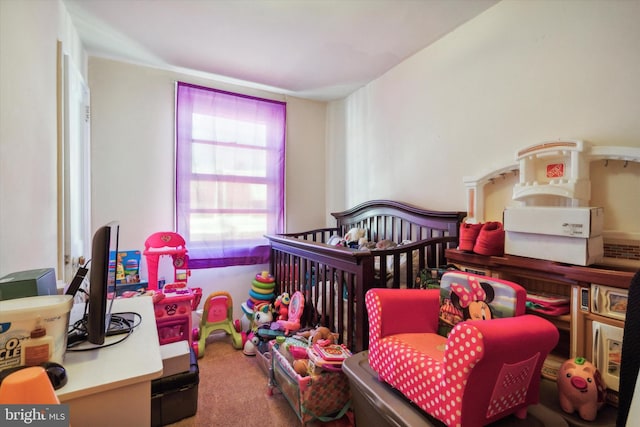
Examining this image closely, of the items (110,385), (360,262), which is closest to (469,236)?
(360,262)

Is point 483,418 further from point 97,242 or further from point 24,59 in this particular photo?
point 24,59

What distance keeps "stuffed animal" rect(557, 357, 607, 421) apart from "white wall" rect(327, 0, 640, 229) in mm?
740

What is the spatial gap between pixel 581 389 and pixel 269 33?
8.17 ft

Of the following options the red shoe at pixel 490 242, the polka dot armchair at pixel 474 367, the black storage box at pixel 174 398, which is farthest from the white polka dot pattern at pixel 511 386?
the black storage box at pixel 174 398

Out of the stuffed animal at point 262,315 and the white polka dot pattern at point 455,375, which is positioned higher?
the white polka dot pattern at point 455,375

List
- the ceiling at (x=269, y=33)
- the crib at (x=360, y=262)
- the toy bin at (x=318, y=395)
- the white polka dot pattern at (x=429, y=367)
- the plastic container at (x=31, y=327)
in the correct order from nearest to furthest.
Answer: the plastic container at (x=31, y=327) < the white polka dot pattern at (x=429, y=367) < the toy bin at (x=318, y=395) < the crib at (x=360, y=262) < the ceiling at (x=269, y=33)

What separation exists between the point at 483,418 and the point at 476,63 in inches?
77.9

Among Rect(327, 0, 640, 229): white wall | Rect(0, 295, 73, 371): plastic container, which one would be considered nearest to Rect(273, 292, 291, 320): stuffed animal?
Rect(327, 0, 640, 229): white wall

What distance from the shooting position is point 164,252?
2297 mm

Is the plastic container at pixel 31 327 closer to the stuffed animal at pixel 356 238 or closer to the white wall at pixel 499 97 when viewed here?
the stuffed animal at pixel 356 238

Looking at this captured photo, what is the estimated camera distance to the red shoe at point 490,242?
1482mm

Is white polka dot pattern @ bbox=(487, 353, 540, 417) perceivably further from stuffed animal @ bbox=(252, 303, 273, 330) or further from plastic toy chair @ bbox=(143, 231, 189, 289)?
plastic toy chair @ bbox=(143, 231, 189, 289)

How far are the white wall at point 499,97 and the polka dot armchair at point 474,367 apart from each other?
899mm

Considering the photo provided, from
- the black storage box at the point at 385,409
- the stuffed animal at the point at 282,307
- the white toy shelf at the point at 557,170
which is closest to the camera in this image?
the black storage box at the point at 385,409
